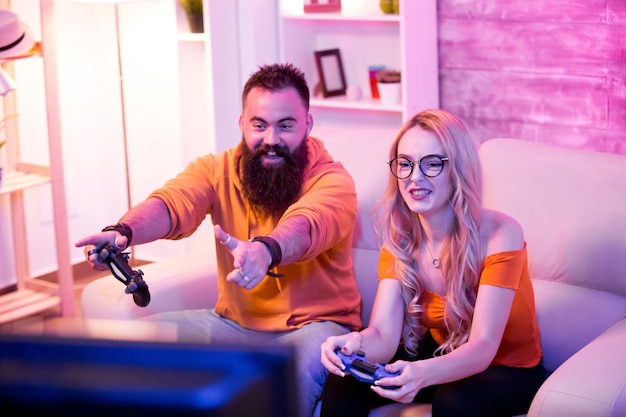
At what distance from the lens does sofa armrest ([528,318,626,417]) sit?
5.77 feet

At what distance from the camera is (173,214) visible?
2412 mm

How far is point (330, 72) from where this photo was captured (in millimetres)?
4023

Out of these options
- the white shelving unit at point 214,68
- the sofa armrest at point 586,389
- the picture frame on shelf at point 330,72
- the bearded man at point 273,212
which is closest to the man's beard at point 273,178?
the bearded man at point 273,212

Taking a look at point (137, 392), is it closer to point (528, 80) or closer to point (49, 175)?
point (528, 80)

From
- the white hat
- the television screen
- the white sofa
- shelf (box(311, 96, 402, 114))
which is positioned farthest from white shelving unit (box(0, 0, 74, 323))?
the television screen

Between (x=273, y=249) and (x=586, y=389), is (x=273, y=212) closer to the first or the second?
(x=273, y=249)

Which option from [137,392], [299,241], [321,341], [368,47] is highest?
[368,47]

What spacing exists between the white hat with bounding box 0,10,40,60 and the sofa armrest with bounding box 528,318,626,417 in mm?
2373

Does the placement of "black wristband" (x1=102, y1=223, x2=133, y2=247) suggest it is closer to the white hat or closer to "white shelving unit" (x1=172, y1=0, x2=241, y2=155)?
the white hat

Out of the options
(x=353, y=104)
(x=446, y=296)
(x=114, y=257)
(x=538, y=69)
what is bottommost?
(x=446, y=296)

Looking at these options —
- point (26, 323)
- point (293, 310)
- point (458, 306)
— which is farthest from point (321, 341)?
point (26, 323)

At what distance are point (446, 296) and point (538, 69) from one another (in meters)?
1.56

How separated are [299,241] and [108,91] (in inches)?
104

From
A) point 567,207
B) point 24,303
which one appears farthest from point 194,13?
point 567,207
